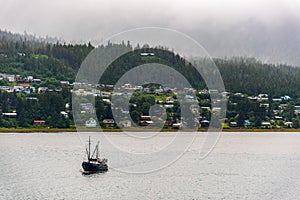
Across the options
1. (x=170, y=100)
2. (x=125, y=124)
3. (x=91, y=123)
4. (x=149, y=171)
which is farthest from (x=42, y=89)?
(x=149, y=171)

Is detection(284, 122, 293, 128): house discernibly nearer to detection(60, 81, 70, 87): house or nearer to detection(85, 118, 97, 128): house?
detection(85, 118, 97, 128): house

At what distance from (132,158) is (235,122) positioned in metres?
53.3

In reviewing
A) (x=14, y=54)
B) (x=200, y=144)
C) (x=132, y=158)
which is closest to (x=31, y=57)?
(x=14, y=54)

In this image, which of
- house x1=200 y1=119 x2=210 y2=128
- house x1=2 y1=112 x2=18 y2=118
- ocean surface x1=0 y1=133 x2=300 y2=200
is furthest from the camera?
house x1=200 y1=119 x2=210 y2=128

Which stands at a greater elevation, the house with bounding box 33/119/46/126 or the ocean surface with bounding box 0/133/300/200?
the house with bounding box 33/119/46/126

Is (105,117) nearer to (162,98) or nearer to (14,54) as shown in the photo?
(162,98)

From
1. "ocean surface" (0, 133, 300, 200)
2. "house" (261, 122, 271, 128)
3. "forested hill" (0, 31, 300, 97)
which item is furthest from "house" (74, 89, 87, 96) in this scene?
"house" (261, 122, 271, 128)

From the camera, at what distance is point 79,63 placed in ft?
470

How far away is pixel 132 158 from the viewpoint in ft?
192

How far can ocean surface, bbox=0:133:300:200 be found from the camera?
3947 cm

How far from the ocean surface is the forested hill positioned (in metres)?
49.8

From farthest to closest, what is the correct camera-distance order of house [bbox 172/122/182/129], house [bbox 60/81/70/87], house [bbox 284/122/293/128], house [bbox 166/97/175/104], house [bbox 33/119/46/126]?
house [bbox 60/81/70/87], house [bbox 284/122/293/128], house [bbox 166/97/175/104], house [bbox 172/122/182/129], house [bbox 33/119/46/126]

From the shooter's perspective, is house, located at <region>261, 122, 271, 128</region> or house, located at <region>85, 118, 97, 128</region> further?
house, located at <region>261, 122, 271, 128</region>

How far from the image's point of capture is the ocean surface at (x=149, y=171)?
39.5m
